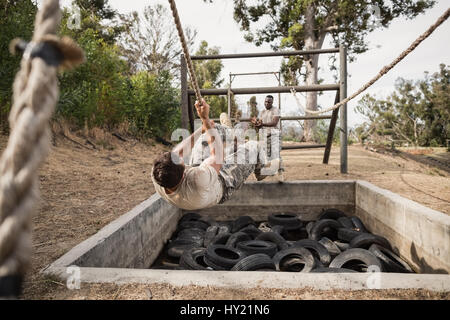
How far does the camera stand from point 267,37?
46.9ft

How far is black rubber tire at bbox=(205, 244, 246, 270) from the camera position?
267cm

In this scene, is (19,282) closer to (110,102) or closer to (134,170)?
(134,170)

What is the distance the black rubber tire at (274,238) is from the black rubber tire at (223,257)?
0.56 metres

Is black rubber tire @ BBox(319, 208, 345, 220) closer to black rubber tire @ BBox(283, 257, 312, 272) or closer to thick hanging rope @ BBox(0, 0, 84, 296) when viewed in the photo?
black rubber tire @ BBox(283, 257, 312, 272)

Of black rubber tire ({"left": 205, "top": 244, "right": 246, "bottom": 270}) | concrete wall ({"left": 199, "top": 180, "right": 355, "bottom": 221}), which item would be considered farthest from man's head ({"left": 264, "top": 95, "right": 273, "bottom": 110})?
black rubber tire ({"left": 205, "top": 244, "right": 246, "bottom": 270})

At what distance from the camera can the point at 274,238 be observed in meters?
3.41

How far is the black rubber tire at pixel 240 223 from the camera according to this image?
3.98 meters

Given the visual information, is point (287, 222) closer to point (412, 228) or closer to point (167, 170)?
point (412, 228)

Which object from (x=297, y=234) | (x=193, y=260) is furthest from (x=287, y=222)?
(x=193, y=260)

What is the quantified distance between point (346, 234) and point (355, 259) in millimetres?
918

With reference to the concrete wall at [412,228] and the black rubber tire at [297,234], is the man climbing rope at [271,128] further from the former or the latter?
the concrete wall at [412,228]

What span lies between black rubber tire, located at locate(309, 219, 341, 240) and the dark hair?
2250 millimetres

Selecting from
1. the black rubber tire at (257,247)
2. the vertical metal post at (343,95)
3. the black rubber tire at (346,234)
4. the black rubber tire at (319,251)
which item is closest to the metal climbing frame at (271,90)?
the vertical metal post at (343,95)
